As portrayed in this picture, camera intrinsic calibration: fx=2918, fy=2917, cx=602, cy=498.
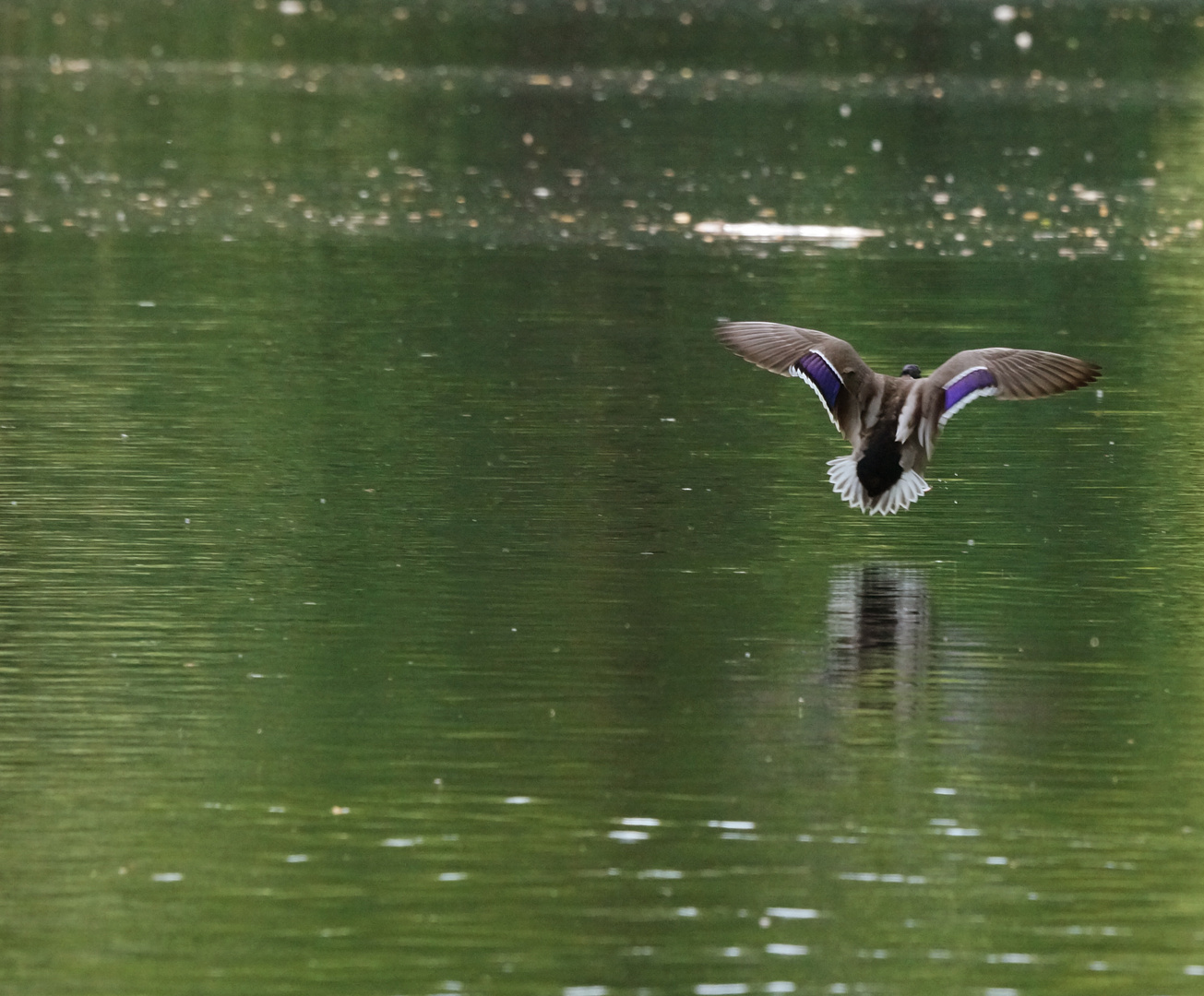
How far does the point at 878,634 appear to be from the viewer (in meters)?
13.0

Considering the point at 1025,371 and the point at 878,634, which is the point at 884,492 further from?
the point at 878,634

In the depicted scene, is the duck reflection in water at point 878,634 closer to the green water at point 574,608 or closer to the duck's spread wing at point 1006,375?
the green water at point 574,608

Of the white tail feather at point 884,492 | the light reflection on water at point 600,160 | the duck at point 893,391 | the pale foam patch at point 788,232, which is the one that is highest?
the light reflection on water at point 600,160

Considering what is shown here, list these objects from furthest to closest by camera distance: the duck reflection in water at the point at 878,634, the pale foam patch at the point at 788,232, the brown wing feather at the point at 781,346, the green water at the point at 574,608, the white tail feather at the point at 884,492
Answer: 1. the pale foam patch at the point at 788,232
2. the white tail feather at the point at 884,492
3. the brown wing feather at the point at 781,346
4. the duck reflection in water at the point at 878,634
5. the green water at the point at 574,608

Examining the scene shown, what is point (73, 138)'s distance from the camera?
127 feet

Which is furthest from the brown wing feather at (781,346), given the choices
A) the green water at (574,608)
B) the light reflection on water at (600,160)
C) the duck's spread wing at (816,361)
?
the light reflection on water at (600,160)

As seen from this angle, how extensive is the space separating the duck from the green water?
475mm

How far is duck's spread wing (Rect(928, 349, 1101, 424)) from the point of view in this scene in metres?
14.3

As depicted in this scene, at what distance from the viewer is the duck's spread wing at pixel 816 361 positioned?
14391 millimetres

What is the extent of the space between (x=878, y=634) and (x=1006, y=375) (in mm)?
2044

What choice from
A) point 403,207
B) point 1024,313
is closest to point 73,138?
point 403,207

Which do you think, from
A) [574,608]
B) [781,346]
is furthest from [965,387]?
[574,608]

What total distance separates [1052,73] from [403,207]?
26748 mm

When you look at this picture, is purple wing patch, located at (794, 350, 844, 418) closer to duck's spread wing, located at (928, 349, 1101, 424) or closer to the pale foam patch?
duck's spread wing, located at (928, 349, 1101, 424)
